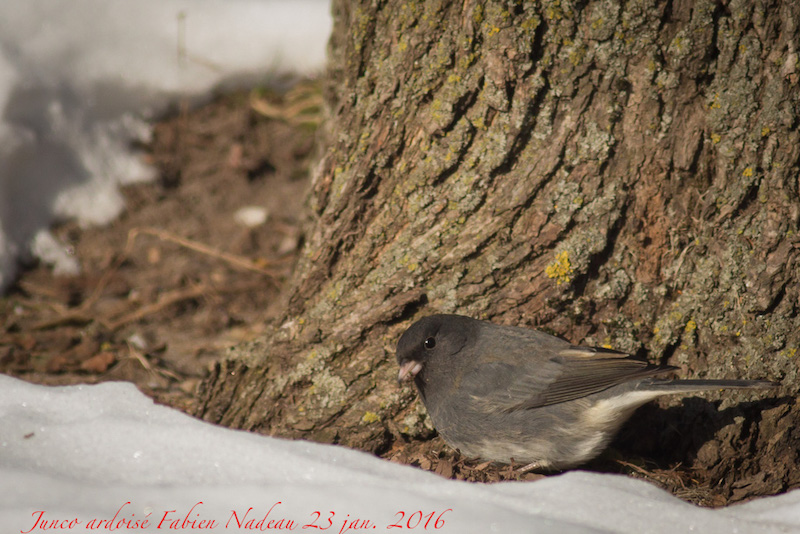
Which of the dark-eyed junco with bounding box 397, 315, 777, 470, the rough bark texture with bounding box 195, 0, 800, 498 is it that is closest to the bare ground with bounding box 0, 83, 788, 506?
the dark-eyed junco with bounding box 397, 315, 777, 470

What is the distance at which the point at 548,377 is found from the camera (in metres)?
3.04

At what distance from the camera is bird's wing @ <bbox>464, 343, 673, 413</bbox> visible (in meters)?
2.96

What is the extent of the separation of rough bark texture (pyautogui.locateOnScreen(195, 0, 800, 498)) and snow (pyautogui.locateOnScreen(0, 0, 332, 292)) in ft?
9.70

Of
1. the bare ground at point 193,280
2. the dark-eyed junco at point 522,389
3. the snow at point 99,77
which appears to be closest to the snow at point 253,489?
the dark-eyed junco at point 522,389

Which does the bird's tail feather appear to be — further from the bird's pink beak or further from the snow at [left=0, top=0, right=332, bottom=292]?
the snow at [left=0, top=0, right=332, bottom=292]

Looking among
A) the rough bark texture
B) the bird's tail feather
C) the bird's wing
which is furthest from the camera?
the bird's wing

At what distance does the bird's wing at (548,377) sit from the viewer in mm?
2955

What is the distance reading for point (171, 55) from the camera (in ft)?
20.3

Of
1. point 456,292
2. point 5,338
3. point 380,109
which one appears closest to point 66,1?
point 5,338

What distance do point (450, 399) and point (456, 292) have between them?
0.53 meters

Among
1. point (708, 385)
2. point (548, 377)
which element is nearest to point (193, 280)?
point (548, 377)

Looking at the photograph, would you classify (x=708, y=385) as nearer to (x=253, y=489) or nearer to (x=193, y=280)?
(x=253, y=489)

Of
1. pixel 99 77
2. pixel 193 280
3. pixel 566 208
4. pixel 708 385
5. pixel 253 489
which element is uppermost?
pixel 566 208

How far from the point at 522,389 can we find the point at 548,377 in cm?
14
